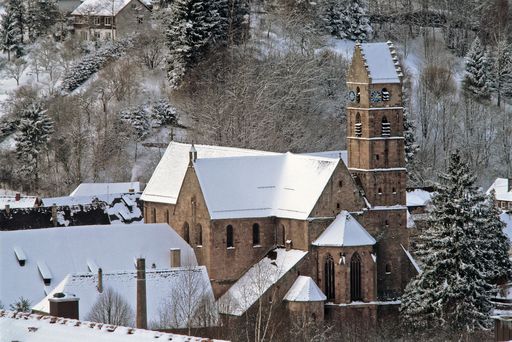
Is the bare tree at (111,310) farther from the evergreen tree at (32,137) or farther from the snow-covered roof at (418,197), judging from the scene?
the evergreen tree at (32,137)

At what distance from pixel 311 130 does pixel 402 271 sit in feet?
107

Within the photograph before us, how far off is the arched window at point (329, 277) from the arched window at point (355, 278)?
2.43 ft

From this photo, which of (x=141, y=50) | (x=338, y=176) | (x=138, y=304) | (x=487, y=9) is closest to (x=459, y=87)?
(x=487, y=9)

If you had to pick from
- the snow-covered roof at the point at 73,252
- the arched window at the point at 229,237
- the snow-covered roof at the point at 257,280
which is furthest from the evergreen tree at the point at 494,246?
the snow-covered roof at the point at 73,252

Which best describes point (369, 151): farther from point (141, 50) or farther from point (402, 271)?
point (141, 50)

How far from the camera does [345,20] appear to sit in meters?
119

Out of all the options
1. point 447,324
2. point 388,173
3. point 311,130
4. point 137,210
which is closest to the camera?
point 447,324

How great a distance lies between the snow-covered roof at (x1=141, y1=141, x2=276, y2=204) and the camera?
77.9 meters

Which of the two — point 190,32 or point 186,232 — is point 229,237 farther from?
point 190,32

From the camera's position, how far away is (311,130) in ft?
354

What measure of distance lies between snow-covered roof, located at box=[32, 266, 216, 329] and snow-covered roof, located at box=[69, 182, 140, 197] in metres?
20.6

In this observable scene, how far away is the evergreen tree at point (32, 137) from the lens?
10562 cm

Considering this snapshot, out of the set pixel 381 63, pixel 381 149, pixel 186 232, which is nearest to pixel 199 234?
pixel 186 232

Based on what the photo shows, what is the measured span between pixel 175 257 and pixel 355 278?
708 centimetres
